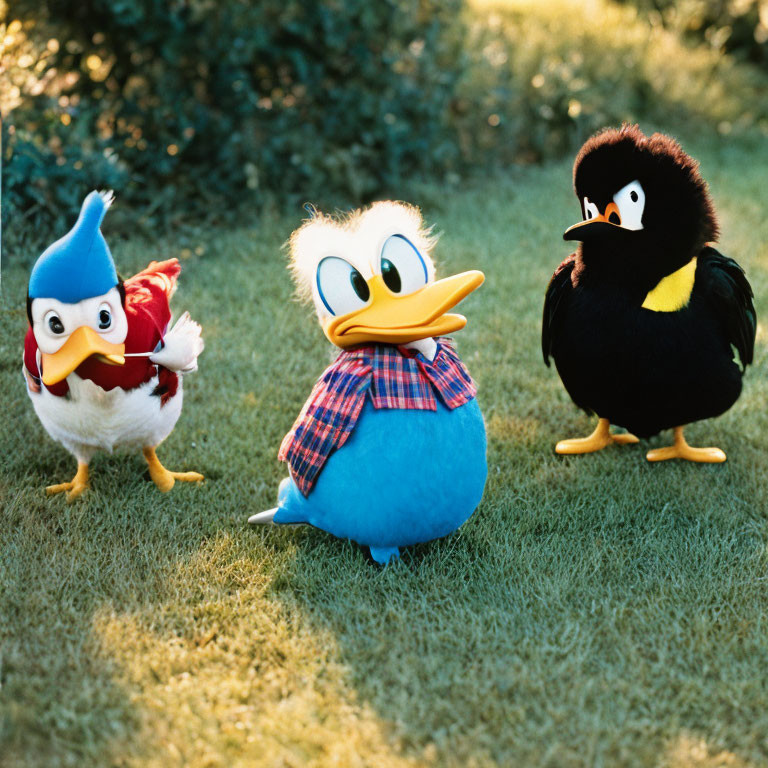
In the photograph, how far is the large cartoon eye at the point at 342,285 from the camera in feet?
7.60

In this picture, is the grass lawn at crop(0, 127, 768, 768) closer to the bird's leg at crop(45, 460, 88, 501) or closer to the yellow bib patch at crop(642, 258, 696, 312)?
the bird's leg at crop(45, 460, 88, 501)

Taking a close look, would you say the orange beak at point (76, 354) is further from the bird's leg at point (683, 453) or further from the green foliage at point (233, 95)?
the green foliage at point (233, 95)

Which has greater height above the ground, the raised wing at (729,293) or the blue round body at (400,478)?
the raised wing at (729,293)

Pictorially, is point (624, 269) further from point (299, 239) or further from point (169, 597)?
point (169, 597)

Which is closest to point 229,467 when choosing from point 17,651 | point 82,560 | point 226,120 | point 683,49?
point 82,560

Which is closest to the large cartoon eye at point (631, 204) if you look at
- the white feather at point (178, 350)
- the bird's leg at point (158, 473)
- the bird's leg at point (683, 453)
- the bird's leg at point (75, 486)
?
the bird's leg at point (683, 453)

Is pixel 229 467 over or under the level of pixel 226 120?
under

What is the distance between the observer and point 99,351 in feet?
7.98

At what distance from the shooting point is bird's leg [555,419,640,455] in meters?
3.23

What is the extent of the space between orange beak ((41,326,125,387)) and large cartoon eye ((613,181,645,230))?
5.04 ft

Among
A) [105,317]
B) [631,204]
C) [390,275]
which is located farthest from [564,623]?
[105,317]

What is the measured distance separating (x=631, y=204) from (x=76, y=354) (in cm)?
167

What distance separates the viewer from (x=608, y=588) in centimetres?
246

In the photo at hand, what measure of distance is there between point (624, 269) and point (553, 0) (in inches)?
300
